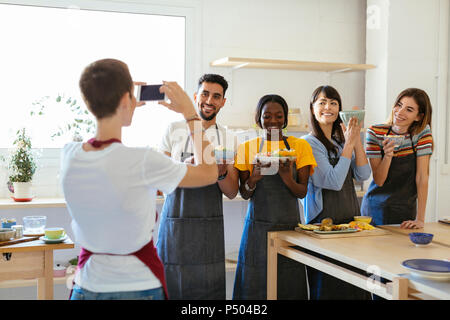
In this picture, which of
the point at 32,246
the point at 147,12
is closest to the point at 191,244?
the point at 32,246

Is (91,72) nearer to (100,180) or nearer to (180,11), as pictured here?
(100,180)

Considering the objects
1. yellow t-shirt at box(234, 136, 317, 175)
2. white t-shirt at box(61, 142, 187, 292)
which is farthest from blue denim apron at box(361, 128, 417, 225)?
white t-shirt at box(61, 142, 187, 292)

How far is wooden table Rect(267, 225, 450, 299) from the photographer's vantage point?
167cm

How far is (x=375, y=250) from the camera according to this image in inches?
81.8

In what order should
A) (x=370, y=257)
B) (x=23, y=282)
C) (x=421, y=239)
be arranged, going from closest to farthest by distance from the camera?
1. (x=370, y=257)
2. (x=421, y=239)
3. (x=23, y=282)

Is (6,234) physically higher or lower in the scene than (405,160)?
lower

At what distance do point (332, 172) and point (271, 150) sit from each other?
1.07 feet

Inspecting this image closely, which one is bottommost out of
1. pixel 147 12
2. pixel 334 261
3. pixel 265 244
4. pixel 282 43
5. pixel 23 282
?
pixel 23 282

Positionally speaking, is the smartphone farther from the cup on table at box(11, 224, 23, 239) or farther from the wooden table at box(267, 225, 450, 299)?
the cup on table at box(11, 224, 23, 239)

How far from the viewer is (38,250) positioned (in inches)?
92.7

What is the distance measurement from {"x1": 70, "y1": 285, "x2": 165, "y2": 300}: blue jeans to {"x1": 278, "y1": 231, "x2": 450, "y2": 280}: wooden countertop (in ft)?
2.75

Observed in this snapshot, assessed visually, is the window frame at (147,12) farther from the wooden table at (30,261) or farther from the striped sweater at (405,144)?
the striped sweater at (405,144)

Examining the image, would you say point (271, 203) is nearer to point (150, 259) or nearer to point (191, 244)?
point (191, 244)

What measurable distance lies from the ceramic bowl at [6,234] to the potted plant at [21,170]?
733 mm
